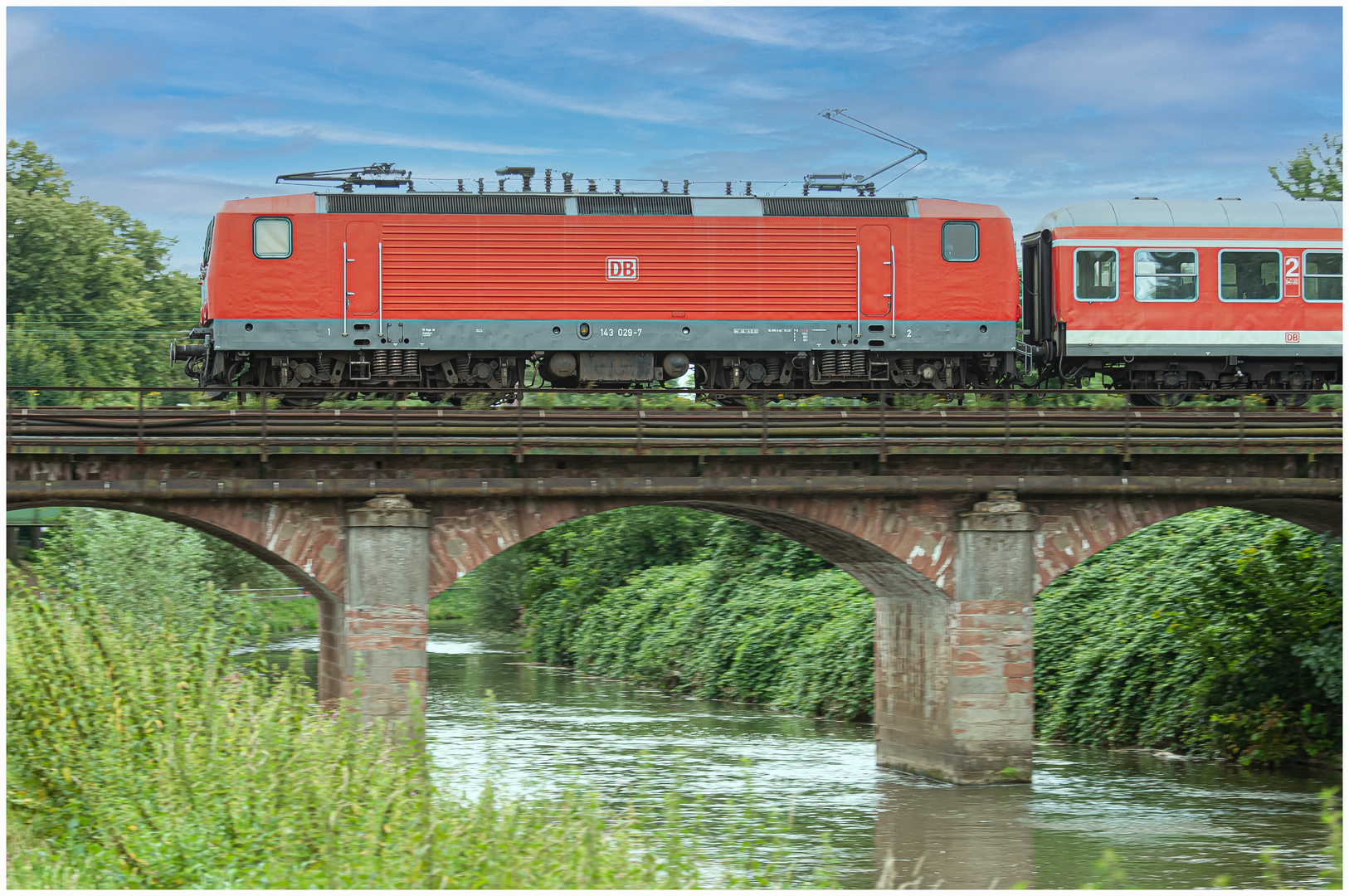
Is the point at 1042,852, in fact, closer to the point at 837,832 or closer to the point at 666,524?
the point at 837,832

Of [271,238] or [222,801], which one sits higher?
[271,238]

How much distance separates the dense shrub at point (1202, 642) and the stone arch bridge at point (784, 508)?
5.08 ft

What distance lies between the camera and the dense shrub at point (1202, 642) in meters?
21.9

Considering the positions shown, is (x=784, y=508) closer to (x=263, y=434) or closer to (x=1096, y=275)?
(x=263, y=434)

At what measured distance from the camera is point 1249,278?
2234 centimetres

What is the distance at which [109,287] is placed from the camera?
144 feet

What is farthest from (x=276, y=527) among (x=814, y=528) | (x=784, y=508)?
(x=814, y=528)

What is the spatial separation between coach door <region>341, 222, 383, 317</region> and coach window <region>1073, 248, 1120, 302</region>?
11392 mm

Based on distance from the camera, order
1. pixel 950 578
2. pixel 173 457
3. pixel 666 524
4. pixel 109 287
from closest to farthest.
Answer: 1. pixel 173 457
2. pixel 950 578
3. pixel 666 524
4. pixel 109 287

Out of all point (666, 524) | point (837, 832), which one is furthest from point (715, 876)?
point (666, 524)

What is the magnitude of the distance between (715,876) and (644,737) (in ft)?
36.1

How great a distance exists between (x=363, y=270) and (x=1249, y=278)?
47.6ft

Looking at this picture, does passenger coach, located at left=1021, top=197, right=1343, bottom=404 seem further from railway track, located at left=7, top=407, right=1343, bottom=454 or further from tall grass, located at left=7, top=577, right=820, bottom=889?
tall grass, located at left=7, top=577, right=820, bottom=889

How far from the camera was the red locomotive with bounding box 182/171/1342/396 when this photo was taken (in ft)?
67.4
